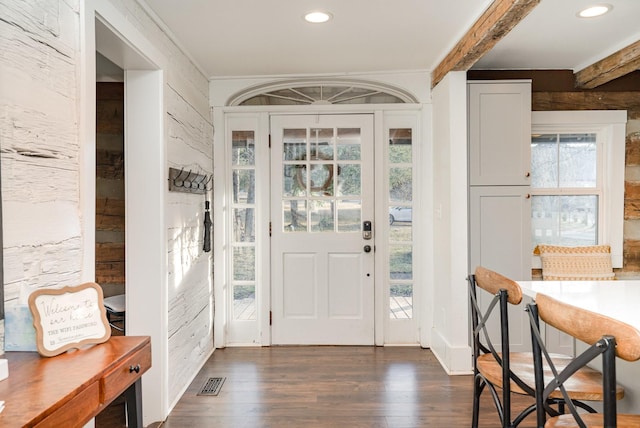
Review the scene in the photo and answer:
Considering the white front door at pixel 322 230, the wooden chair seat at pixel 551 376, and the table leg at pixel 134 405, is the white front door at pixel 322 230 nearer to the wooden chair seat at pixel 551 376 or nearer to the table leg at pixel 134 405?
the wooden chair seat at pixel 551 376

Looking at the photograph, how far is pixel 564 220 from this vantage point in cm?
379

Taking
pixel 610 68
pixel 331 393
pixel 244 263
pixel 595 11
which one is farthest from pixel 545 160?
pixel 244 263

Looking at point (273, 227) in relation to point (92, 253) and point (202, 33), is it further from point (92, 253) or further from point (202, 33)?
point (92, 253)

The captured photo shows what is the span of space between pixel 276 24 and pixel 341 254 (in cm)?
200

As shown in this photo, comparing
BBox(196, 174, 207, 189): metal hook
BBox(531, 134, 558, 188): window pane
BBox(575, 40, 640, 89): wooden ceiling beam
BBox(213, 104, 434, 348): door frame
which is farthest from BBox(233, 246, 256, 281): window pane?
BBox(575, 40, 640, 89): wooden ceiling beam

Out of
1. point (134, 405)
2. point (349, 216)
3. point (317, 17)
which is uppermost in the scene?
point (317, 17)

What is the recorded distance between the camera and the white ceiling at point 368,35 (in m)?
2.55

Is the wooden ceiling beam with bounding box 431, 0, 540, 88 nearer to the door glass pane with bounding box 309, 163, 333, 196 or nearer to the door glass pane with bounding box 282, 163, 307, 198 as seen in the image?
the door glass pane with bounding box 309, 163, 333, 196

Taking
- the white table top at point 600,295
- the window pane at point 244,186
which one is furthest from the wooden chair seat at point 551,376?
the window pane at point 244,186

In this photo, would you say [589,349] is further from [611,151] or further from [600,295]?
[611,151]

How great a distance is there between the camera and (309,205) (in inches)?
156

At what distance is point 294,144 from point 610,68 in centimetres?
252

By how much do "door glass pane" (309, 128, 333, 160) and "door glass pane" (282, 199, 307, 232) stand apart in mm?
430

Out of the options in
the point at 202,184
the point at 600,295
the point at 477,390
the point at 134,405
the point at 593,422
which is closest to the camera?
the point at 593,422
